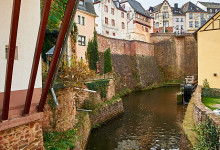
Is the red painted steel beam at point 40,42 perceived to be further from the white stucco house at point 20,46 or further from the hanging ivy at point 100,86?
the hanging ivy at point 100,86

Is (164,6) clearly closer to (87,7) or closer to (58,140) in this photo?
(87,7)

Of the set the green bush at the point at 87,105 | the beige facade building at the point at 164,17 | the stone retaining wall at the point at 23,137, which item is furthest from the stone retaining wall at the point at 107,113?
the beige facade building at the point at 164,17

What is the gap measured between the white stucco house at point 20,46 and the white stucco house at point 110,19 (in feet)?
90.9

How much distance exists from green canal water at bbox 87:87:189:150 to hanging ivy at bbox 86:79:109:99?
7.72 ft

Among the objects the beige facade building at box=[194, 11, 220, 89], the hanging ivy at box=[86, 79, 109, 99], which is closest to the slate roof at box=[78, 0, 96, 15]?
the hanging ivy at box=[86, 79, 109, 99]

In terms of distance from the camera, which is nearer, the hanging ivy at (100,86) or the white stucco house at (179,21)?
the hanging ivy at (100,86)

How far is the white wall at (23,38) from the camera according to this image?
4.35m

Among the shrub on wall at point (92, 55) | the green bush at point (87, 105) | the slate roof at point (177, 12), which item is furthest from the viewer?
the slate roof at point (177, 12)

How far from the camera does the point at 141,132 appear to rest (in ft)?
40.1

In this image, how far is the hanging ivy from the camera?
1427 centimetres

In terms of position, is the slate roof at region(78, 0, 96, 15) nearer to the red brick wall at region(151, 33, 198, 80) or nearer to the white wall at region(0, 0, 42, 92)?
the white wall at region(0, 0, 42, 92)

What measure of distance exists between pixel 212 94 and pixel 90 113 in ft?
31.5

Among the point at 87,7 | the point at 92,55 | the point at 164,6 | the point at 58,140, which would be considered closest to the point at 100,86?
the point at 92,55

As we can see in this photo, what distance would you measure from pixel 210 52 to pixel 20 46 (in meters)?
15.2
